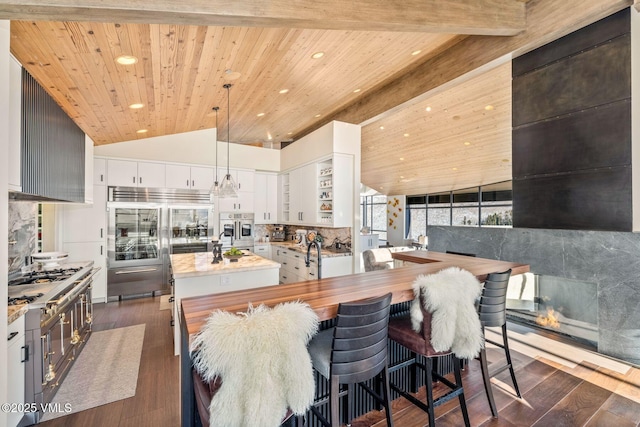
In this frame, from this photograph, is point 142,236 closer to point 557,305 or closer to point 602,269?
point 557,305

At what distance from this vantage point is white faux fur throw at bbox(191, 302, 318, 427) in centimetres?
113

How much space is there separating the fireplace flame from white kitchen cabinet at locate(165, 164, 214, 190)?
5.83 m

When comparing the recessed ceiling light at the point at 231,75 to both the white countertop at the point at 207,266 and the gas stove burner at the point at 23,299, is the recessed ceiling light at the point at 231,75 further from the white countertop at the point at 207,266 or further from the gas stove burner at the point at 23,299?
the gas stove burner at the point at 23,299

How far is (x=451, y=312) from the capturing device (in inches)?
71.1

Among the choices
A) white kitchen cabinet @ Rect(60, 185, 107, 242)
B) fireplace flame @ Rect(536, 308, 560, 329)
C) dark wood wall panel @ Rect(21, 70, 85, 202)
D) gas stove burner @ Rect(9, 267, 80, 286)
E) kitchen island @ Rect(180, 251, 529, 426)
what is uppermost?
dark wood wall panel @ Rect(21, 70, 85, 202)

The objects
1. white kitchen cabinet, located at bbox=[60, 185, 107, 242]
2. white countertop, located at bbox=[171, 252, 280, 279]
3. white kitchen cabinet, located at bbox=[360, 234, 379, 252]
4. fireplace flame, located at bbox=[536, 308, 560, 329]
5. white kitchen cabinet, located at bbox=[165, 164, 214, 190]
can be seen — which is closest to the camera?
white countertop, located at bbox=[171, 252, 280, 279]

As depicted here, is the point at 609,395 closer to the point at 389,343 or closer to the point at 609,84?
the point at 389,343

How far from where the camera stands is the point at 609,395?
238cm

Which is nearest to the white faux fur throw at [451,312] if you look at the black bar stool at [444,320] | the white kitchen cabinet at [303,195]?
the black bar stool at [444,320]

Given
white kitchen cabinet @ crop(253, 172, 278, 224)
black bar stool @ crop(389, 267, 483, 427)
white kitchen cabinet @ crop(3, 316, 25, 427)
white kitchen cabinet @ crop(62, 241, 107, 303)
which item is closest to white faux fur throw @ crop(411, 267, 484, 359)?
black bar stool @ crop(389, 267, 483, 427)

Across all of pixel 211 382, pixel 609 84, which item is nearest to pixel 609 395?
pixel 609 84

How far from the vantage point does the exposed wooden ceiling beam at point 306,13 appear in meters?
1.66

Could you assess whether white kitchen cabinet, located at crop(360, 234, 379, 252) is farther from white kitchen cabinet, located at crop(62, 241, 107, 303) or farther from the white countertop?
white kitchen cabinet, located at crop(62, 241, 107, 303)

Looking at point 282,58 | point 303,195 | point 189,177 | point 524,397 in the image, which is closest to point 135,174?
point 189,177
